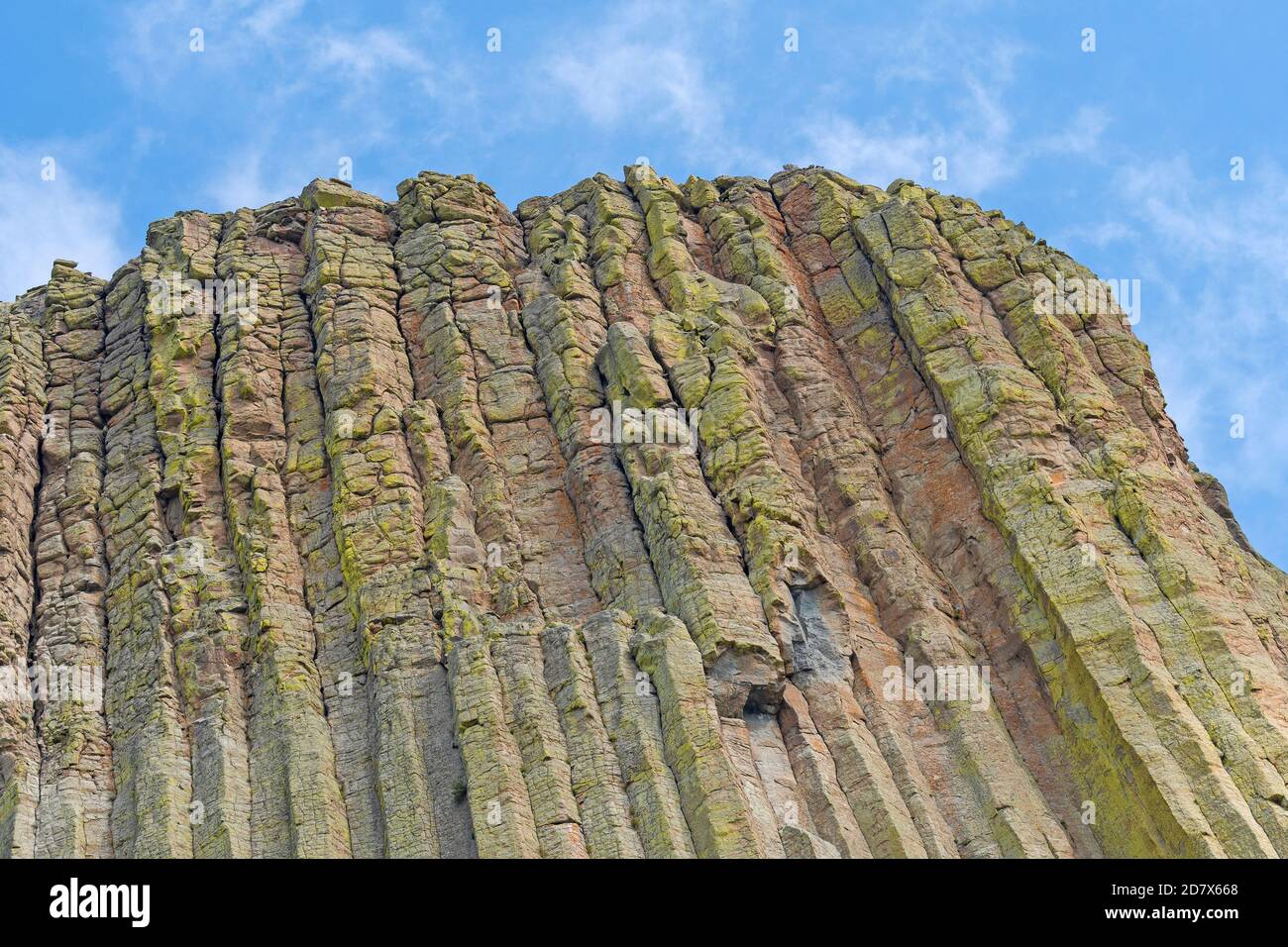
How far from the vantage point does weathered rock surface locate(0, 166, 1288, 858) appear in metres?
59.8

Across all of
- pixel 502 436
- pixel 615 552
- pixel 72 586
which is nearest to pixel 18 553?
A: pixel 72 586

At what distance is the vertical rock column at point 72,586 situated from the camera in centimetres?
6144

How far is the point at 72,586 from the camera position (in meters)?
69.1

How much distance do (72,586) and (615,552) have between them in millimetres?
17078

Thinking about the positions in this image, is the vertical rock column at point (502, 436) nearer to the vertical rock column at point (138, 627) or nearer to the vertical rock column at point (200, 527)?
the vertical rock column at point (200, 527)

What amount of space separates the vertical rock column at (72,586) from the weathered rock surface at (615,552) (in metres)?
0.15

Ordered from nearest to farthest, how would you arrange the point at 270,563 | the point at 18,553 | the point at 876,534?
the point at 270,563 < the point at 876,534 < the point at 18,553

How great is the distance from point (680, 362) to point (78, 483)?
2010 centimetres

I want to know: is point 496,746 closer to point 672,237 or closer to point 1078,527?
point 1078,527

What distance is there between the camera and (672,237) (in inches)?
3216

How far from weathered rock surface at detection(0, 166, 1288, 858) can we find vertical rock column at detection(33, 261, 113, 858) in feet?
0.48

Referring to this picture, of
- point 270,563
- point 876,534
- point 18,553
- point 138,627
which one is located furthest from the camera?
point 18,553

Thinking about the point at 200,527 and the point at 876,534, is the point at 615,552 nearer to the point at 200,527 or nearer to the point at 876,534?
the point at 876,534
